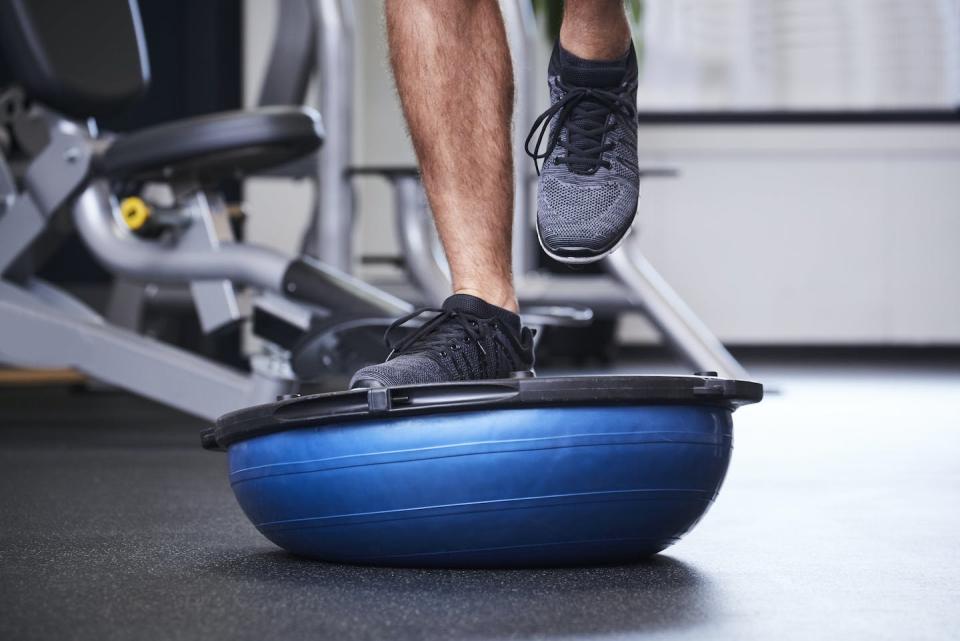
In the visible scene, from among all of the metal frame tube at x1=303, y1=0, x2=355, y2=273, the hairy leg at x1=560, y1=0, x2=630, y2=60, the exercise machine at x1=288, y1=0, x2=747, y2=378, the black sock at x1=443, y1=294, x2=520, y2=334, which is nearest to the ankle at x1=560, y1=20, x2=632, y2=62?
the hairy leg at x1=560, y1=0, x2=630, y2=60

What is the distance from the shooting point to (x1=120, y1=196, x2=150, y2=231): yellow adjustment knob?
199 centimetres

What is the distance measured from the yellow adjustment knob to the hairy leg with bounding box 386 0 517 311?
3.43 ft

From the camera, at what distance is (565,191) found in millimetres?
975

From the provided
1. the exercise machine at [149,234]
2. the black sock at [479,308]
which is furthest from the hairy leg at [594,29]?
the exercise machine at [149,234]

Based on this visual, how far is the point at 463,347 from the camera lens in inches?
37.2

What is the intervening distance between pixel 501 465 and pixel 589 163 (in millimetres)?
303

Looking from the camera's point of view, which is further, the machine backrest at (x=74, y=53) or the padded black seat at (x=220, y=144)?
the machine backrest at (x=74, y=53)

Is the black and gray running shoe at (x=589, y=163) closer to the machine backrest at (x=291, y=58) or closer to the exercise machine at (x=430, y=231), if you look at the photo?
the exercise machine at (x=430, y=231)

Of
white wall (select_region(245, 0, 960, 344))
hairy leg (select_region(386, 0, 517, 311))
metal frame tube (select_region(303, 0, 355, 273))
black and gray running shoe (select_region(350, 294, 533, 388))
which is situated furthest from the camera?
white wall (select_region(245, 0, 960, 344))

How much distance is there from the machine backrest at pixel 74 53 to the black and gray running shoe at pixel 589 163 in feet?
3.95

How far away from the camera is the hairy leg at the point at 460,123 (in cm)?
103

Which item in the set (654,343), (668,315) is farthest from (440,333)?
(654,343)

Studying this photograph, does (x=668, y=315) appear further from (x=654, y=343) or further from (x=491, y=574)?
(x=654, y=343)

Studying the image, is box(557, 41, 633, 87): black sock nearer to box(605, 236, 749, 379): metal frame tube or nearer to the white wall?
box(605, 236, 749, 379): metal frame tube
